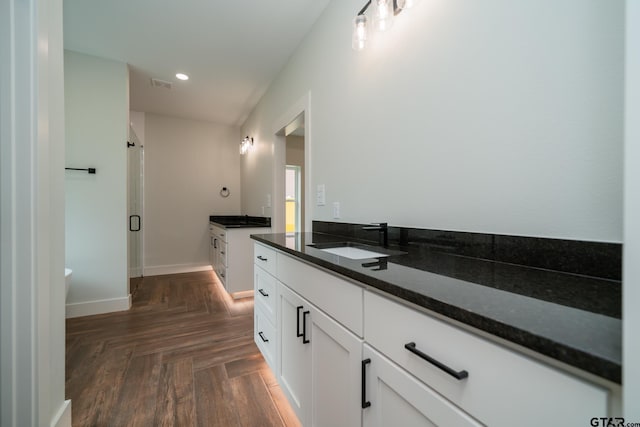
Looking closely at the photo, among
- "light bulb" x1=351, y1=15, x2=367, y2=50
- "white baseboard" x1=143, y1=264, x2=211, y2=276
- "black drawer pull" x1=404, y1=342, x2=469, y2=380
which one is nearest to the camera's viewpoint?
"black drawer pull" x1=404, y1=342, x2=469, y2=380

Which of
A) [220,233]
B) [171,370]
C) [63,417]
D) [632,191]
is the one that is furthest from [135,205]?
[632,191]

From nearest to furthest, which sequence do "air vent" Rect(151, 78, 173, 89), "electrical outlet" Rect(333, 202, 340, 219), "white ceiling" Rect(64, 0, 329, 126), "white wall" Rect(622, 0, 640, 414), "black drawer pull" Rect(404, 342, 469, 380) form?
1. "white wall" Rect(622, 0, 640, 414)
2. "black drawer pull" Rect(404, 342, 469, 380)
3. "electrical outlet" Rect(333, 202, 340, 219)
4. "white ceiling" Rect(64, 0, 329, 126)
5. "air vent" Rect(151, 78, 173, 89)

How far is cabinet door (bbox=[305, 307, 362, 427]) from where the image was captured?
80cm

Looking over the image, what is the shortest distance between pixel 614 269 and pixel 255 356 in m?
1.95

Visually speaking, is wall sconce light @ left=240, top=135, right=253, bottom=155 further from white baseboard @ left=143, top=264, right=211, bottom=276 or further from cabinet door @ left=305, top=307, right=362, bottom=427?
cabinet door @ left=305, top=307, right=362, bottom=427

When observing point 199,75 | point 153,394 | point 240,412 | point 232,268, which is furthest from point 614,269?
point 199,75

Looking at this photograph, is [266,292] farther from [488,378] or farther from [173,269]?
[173,269]

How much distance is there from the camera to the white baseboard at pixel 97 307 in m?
2.54

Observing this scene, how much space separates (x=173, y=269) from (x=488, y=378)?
474 cm

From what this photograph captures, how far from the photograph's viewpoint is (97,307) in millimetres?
2613

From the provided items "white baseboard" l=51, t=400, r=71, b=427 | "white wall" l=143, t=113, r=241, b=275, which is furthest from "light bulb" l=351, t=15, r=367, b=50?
"white wall" l=143, t=113, r=241, b=275

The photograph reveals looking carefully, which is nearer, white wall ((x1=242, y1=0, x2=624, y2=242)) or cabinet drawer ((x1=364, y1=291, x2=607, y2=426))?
cabinet drawer ((x1=364, y1=291, x2=607, y2=426))

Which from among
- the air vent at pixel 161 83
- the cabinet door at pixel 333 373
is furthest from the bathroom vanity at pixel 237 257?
the cabinet door at pixel 333 373

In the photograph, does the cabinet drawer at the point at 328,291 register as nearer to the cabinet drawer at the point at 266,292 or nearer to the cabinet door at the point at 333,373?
the cabinet door at the point at 333,373
